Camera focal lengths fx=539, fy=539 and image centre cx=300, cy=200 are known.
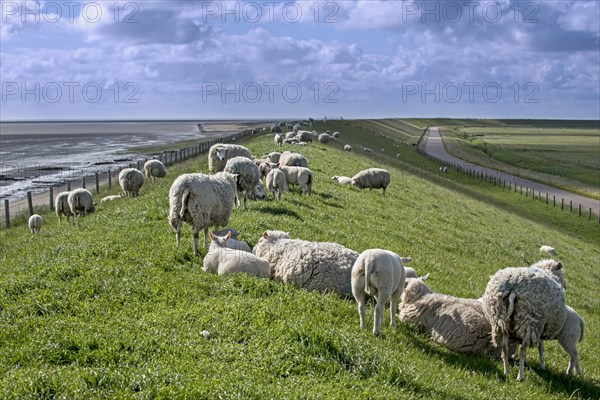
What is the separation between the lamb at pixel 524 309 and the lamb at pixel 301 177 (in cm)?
1461

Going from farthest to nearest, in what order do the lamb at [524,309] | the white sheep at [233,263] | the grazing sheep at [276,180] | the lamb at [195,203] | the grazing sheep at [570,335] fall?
1. the grazing sheep at [276,180]
2. the lamb at [195,203]
3. the white sheep at [233,263]
4. the grazing sheep at [570,335]
5. the lamb at [524,309]

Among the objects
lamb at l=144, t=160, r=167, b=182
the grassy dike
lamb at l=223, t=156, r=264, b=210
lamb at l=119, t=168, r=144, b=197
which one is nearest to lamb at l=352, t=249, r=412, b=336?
the grassy dike

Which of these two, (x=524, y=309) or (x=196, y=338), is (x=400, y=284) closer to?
(x=524, y=309)

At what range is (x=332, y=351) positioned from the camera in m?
7.79

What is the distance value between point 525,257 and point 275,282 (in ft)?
55.4

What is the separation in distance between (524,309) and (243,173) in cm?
1194

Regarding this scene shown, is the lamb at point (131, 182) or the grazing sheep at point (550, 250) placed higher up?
the lamb at point (131, 182)

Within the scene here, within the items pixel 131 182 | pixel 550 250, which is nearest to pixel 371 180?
pixel 550 250

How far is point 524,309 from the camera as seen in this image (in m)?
9.09

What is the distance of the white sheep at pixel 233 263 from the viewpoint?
11.3 m

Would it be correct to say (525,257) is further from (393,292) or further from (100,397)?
(100,397)

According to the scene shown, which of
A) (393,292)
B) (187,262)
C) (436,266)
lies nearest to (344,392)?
(393,292)

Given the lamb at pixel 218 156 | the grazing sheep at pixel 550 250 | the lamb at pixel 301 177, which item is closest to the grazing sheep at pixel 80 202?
the lamb at pixel 218 156

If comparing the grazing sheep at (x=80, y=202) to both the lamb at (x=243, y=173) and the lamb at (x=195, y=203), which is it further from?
the lamb at (x=195, y=203)
